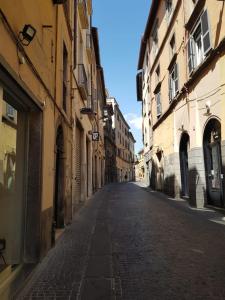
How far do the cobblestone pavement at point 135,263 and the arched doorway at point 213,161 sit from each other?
2.15m

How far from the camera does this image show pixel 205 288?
361 centimetres

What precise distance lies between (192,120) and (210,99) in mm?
1910

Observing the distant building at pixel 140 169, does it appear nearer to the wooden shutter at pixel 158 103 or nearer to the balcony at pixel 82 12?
the wooden shutter at pixel 158 103

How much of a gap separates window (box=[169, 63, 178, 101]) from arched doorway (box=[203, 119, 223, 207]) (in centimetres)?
440

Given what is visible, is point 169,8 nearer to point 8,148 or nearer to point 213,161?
point 213,161

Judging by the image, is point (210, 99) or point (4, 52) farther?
point (210, 99)

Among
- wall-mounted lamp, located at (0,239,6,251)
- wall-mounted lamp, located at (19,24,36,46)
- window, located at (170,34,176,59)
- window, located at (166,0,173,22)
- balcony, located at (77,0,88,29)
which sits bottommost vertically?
wall-mounted lamp, located at (0,239,6,251)

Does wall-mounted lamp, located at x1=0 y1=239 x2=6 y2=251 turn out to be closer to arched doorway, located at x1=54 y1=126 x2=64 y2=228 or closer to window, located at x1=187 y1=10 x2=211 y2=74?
arched doorway, located at x1=54 y1=126 x2=64 y2=228

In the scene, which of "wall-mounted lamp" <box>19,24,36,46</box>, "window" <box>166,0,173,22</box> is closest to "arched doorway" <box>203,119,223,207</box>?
"wall-mounted lamp" <box>19,24,36,46</box>

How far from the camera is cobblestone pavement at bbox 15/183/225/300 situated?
3584mm

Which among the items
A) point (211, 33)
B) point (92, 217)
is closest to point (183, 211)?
point (92, 217)

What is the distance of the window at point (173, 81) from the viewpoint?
557 inches

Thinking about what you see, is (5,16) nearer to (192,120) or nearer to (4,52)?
(4,52)

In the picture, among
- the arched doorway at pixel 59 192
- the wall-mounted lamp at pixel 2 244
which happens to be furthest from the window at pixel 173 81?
the wall-mounted lamp at pixel 2 244
